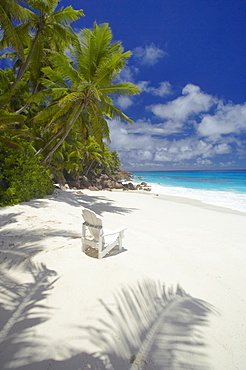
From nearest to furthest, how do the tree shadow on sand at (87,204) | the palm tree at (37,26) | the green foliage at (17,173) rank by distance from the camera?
the green foliage at (17,173) → the tree shadow on sand at (87,204) → the palm tree at (37,26)

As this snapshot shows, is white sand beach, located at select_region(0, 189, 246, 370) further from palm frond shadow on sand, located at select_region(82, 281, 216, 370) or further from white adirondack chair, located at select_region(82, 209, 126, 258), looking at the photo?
white adirondack chair, located at select_region(82, 209, 126, 258)

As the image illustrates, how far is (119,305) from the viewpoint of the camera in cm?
241

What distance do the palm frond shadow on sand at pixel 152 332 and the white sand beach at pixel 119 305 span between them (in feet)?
0.03

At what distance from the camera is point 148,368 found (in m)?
1.73

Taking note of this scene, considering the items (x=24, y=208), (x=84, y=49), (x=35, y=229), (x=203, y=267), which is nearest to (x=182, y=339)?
(x=203, y=267)

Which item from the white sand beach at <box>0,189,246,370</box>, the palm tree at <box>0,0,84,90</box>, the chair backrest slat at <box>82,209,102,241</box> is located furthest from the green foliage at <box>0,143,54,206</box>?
the chair backrest slat at <box>82,209,102,241</box>

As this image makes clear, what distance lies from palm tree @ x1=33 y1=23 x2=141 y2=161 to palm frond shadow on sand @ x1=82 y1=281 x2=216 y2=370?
852 cm

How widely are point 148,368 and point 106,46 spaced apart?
1196cm

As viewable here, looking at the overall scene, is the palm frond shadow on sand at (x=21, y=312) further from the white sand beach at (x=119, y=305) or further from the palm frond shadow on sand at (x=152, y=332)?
the palm frond shadow on sand at (x=152, y=332)

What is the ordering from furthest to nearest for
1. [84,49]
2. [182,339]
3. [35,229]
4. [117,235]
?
[84,49] < [35,229] < [117,235] < [182,339]

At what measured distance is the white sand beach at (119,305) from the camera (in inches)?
71.1

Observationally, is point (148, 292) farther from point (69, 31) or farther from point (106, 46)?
point (69, 31)

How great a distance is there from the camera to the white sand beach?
71.1 inches

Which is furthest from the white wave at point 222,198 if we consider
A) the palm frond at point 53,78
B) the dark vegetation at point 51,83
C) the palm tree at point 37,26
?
the palm tree at point 37,26
